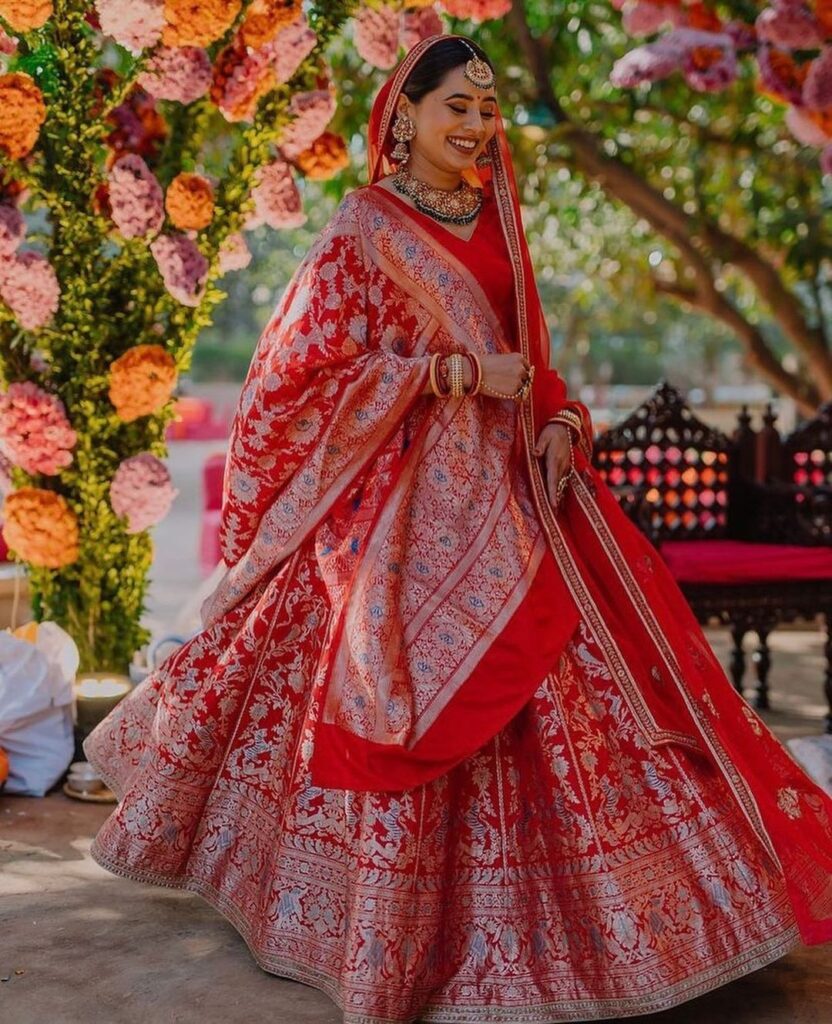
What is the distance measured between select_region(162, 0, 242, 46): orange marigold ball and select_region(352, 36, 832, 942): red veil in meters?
1.09

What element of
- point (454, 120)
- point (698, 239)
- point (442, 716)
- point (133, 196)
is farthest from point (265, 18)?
point (698, 239)

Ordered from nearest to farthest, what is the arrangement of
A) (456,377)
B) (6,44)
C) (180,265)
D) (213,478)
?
1. (456,377)
2. (6,44)
3. (180,265)
4. (213,478)

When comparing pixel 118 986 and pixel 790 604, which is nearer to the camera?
pixel 118 986

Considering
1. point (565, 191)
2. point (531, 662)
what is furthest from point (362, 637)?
point (565, 191)

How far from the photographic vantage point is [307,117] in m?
4.68

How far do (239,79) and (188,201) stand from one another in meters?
0.40

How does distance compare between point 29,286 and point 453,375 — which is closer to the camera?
point 453,375

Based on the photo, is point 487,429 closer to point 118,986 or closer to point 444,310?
point 444,310

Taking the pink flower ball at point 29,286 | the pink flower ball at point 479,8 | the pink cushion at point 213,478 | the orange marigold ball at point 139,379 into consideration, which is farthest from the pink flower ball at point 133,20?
the pink cushion at point 213,478

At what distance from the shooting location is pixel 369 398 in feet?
10.0

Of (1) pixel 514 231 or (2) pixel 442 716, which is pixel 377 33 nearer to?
(1) pixel 514 231

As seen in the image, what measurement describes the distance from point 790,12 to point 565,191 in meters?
4.93

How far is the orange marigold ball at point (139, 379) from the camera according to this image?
4480mm

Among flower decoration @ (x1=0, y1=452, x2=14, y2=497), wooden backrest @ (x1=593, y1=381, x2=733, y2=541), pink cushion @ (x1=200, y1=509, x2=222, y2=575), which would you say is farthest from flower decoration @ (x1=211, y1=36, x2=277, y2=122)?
pink cushion @ (x1=200, y1=509, x2=222, y2=575)
